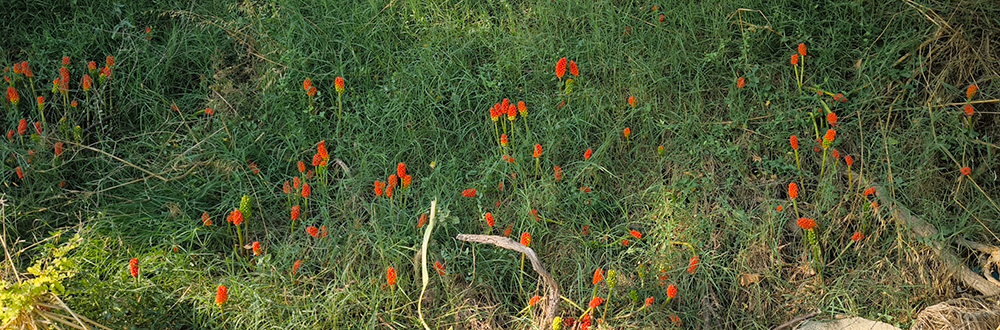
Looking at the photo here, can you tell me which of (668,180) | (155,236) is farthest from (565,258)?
(155,236)

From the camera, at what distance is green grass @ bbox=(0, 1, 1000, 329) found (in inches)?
108

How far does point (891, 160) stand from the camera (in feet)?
9.78

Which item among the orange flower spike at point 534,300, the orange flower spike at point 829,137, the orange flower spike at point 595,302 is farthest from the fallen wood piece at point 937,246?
the orange flower spike at point 534,300

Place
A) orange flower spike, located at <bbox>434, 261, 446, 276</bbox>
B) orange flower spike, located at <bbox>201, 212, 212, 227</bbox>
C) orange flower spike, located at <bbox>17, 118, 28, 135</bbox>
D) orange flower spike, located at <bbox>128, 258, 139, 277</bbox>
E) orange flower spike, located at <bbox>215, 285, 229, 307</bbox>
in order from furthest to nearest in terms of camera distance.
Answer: orange flower spike, located at <bbox>17, 118, 28, 135</bbox>
orange flower spike, located at <bbox>201, 212, 212, 227</bbox>
orange flower spike, located at <bbox>434, 261, 446, 276</bbox>
orange flower spike, located at <bbox>128, 258, 139, 277</bbox>
orange flower spike, located at <bbox>215, 285, 229, 307</bbox>

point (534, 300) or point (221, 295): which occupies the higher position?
point (221, 295)

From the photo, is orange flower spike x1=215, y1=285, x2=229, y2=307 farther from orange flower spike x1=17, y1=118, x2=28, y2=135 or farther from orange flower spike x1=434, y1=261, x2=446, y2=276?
orange flower spike x1=17, y1=118, x2=28, y2=135

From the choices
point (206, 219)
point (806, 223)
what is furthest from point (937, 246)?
point (206, 219)

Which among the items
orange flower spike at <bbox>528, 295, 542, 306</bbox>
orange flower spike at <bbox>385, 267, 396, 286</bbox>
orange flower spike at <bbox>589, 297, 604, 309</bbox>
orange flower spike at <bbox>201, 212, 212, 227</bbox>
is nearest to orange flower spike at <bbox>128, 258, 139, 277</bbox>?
orange flower spike at <bbox>201, 212, 212, 227</bbox>

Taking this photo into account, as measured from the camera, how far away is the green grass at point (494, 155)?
275cm

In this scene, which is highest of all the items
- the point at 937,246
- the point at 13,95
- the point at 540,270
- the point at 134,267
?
the point at 13,95

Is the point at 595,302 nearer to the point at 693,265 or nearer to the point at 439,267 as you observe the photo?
the point at 693,265

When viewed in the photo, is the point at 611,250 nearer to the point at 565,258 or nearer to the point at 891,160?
the point at 565,258

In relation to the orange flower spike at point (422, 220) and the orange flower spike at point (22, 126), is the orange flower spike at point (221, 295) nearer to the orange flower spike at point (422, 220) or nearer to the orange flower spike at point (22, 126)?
the orange flower spike at point (422, 220)

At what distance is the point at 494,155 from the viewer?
3.12 metres
